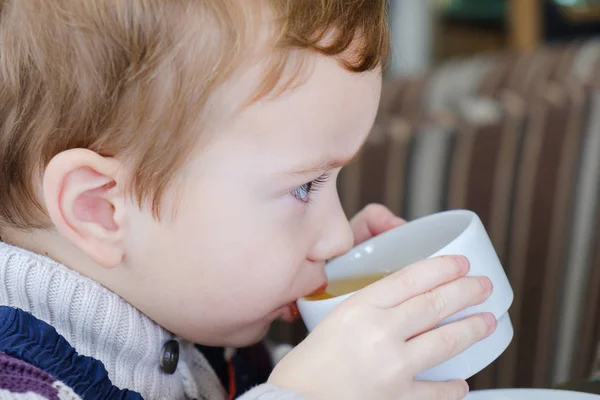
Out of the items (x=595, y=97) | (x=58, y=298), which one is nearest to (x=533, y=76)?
(x=595, y=97)

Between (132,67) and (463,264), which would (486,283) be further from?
(132,67)

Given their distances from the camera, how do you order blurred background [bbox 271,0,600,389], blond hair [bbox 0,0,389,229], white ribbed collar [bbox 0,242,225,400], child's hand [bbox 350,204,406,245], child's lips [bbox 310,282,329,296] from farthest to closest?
blurred background [bbox 271,0,600,389] → child's hand [bbox 350,204,406,245] → child's lips [bbox 310,282,329,296] → white ribbed collar [bbox 0,242,225,400] → blond hair [bbox 0,0,389,229]

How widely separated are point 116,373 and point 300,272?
0.21m

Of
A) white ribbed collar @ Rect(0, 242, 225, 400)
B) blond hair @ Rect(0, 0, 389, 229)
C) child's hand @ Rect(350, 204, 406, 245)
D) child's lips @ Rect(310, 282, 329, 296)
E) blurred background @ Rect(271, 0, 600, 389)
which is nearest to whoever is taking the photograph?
blond hair @ Rect(0, 0, 389, 229)

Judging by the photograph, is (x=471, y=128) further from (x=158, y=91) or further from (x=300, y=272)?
(x=158, y=91)

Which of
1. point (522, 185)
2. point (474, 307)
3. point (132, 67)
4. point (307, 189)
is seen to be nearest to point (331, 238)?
point (307, 189)

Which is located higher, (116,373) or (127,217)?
(127,217)

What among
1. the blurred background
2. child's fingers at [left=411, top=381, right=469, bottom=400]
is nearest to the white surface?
child's fingers at [left=411, top=381, right=469, bottom=400]

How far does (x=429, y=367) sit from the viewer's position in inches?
28.0

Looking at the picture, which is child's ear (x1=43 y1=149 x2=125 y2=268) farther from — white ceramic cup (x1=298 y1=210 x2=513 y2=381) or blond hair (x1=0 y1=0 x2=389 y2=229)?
white ceramic cup (x1=298 y1=210 x2=513 y2=381)

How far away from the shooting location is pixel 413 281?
2.39ft

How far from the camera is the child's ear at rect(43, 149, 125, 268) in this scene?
70 cm

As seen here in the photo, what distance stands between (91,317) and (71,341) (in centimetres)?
3

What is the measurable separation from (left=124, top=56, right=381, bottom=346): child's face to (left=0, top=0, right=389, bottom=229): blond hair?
25 millimetres
